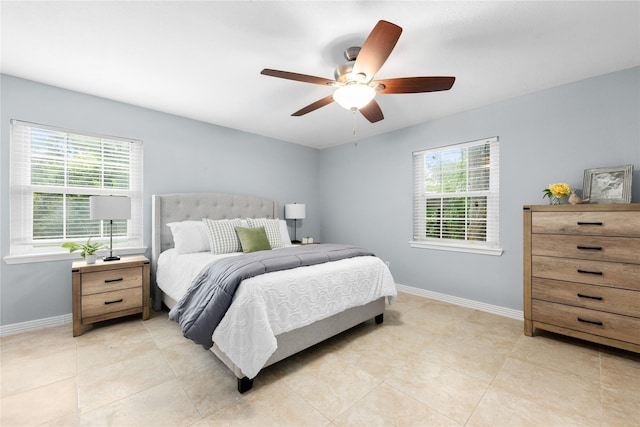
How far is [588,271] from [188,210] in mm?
4086

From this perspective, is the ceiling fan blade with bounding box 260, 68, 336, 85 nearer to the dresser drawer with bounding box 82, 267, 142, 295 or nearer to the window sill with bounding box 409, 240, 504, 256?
the dresser drawer with bounding box 82, 267, 142, 295

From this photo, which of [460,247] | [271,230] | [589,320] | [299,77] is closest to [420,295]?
[460,247]

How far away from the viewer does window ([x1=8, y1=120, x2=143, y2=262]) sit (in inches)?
105

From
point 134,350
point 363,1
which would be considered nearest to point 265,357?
point 134,350

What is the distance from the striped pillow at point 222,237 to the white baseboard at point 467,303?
7.92ft

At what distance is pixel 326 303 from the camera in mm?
2240

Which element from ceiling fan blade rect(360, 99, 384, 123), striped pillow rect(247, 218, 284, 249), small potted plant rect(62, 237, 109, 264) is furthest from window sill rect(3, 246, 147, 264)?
ceiling fan blade rect(360, 99, 384, 123)

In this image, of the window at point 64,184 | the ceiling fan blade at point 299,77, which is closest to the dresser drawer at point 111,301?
the window at point 64,184

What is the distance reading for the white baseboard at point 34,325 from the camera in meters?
2.56

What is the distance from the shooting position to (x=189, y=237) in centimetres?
311

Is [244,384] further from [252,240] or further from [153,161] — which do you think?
[153,161]

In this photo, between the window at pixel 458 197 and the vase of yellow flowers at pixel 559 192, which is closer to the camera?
the vase of yellow flowers at pixel 559 192

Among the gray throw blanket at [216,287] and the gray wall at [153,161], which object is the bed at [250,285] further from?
the gray wall at [153,161]

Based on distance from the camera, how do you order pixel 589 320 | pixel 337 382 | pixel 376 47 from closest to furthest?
pixel 376 47
pixel 337 382
pixel 589 320
